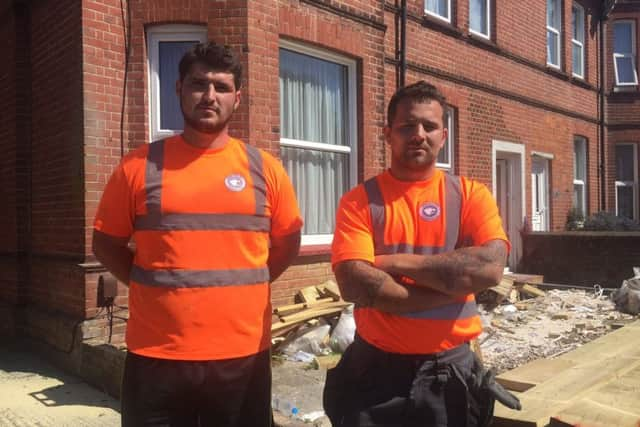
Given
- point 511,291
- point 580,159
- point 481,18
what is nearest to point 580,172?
point 580,159

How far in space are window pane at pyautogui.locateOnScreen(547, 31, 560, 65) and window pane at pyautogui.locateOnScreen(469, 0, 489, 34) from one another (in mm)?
2898

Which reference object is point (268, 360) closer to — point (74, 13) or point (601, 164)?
point (74, 13)

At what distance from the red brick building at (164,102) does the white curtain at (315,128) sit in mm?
17

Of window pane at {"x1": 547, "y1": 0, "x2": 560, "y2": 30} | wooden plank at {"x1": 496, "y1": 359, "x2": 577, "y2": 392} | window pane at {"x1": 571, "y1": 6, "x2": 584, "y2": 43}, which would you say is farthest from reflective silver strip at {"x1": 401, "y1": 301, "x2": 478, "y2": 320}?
window pane at {"x1": 571, "y1": 6, "x2": 584, "y2": 43}

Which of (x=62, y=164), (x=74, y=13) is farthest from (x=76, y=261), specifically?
(x=74, y=13)

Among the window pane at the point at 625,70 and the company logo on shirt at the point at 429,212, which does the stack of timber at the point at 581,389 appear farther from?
the window pane at the point at 625,70

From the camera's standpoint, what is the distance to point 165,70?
21.2 feet

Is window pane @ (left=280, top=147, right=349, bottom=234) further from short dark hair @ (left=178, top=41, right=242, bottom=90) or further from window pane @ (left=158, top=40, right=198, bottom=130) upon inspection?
short dark hair @ (left=178, top=41, right=242, bottom=90)

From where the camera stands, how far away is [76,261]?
6172 millimetres

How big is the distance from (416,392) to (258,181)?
3.40ft

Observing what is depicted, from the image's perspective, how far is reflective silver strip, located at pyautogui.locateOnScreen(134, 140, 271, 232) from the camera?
248 cm

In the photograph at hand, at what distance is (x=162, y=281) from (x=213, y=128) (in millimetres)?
→ 642

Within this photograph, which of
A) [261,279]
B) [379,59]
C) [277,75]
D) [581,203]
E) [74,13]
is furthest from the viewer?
[581,203]

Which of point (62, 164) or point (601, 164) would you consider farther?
point (601, 164)
